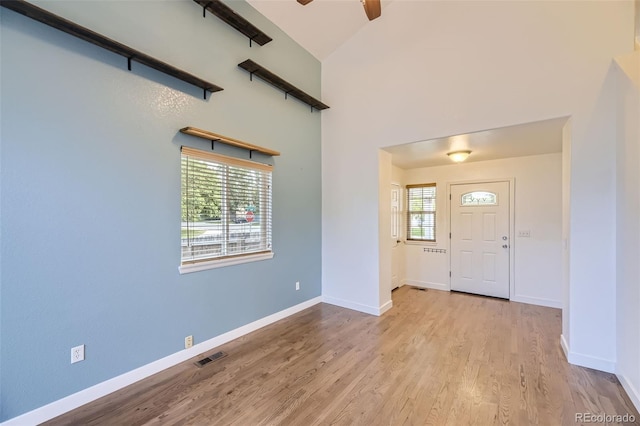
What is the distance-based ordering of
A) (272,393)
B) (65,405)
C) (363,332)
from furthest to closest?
(363,332) < (272,393) < (65,405)

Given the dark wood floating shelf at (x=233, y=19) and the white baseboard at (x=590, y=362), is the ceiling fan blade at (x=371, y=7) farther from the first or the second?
the white baseboard at (x=590, y=362)

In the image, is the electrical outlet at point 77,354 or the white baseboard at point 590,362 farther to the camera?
the white baseboard at point 590,362

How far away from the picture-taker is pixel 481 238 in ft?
16.0

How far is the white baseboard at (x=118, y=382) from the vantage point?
6.07 feet

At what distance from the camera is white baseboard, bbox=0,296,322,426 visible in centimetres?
185

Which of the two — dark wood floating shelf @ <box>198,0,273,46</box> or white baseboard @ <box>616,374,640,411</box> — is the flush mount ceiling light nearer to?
white baseboard @ <box>616,374,640,411</box>

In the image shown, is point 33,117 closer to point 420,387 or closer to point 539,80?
point 420,387

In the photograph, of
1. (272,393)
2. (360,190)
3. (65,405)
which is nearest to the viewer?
(65,405)

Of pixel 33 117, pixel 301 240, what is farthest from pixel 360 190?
pixel 33 117

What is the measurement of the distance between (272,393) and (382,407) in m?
0.89

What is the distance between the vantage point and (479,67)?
3.16 meters

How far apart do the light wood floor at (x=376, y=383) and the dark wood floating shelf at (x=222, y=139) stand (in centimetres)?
226

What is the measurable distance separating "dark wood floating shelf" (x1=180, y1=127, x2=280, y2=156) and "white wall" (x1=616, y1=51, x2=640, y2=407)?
3.41 m

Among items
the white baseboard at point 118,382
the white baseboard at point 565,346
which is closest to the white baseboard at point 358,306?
the white baseboard at point 118,382
